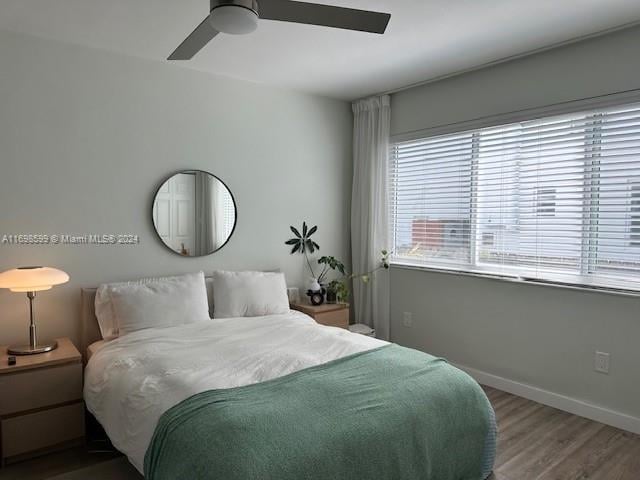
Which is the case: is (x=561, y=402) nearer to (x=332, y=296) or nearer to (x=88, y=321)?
(x=332, y=296)

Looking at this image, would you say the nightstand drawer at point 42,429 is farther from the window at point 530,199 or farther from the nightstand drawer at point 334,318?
the window at point 530,199

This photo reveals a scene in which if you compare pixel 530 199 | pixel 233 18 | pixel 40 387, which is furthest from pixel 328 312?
pixel 233 18

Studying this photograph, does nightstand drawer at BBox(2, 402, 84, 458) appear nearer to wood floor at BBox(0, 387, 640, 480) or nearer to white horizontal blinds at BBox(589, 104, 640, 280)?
wood floor at BBox(0, 387, 640, 480)

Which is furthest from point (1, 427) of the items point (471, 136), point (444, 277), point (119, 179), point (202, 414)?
point (471, 136)

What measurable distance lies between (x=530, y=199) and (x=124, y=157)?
119 inches

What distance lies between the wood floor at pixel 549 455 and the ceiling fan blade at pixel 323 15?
91.7 inches

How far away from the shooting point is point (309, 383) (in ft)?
6.89

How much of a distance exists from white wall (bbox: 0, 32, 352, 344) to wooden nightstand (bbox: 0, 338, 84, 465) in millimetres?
536

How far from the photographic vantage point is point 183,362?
239 cm

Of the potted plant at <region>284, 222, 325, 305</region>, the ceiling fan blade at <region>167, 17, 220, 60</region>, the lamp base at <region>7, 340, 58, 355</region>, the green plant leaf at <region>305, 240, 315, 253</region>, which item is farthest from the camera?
the green plant leaf at <region>305, 240, 315, 253</region>

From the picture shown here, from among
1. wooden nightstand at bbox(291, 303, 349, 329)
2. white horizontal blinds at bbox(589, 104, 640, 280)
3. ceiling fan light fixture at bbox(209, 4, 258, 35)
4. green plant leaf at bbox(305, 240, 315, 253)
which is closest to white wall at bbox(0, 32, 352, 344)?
green plant leaf at bbox(305, 240, 315, 253)

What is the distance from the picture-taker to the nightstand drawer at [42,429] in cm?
252

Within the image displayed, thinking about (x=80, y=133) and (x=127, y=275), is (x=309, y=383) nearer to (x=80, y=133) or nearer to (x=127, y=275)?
(x=127, y=275)

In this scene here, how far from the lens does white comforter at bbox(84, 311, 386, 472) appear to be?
207 cm
